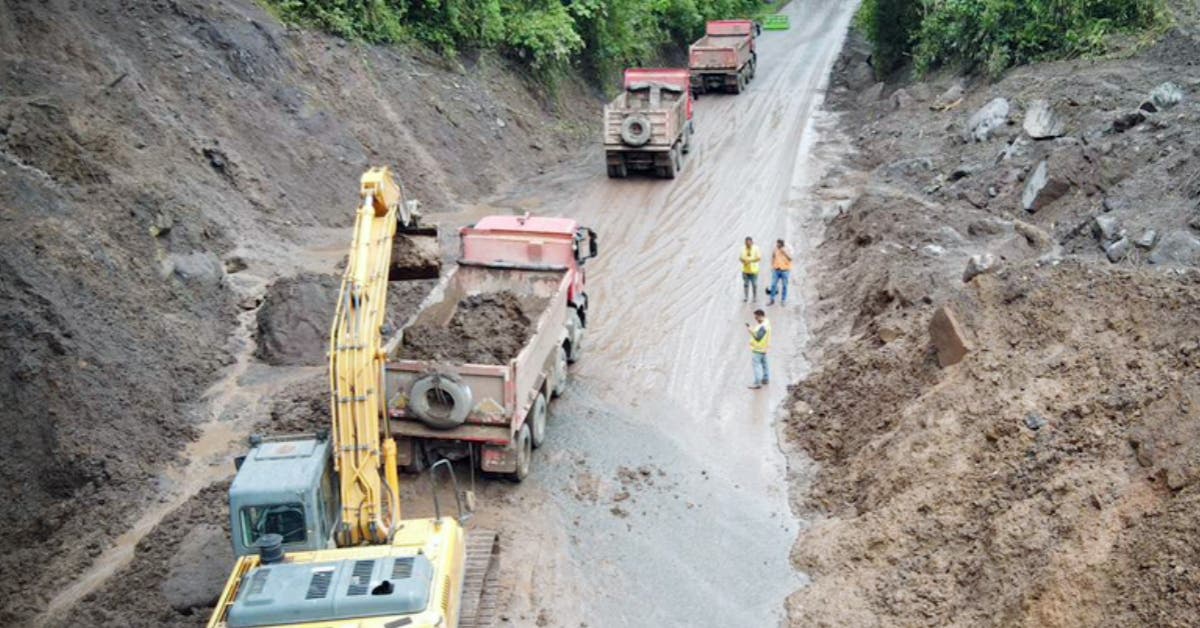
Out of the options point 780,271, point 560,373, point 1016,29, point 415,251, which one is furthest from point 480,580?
point 1016,29

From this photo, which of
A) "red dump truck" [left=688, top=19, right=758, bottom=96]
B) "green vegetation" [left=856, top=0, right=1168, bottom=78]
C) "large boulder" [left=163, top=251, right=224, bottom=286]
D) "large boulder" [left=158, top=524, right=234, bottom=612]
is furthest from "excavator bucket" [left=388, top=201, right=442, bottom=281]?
"red dump truck" [left=688, top=19, right=758, bottom=96]

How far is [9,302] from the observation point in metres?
13.6

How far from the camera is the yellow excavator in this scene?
823 centimetres

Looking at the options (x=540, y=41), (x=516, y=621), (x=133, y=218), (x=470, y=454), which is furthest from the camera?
(x=540, y=41)

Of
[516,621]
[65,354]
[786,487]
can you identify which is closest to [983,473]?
[786,487]

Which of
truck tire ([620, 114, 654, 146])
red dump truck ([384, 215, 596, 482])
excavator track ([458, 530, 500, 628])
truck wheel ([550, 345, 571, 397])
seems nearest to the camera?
excavator track ([458, 530, 500, 628])

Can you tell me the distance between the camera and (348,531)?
31.4 ft

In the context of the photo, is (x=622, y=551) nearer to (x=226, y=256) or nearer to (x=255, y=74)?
(x=226, y=256)

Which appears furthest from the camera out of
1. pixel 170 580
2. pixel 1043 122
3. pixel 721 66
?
pixel 721 66

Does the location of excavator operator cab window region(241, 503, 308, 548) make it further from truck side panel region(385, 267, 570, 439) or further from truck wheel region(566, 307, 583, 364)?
A: truck wheel region(566, 307, 583, 364)

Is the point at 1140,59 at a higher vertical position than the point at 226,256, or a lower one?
higher

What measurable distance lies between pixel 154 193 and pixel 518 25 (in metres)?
14.5

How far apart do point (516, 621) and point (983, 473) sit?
16.7ft

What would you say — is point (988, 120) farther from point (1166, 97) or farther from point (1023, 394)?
point (1023, 394)
